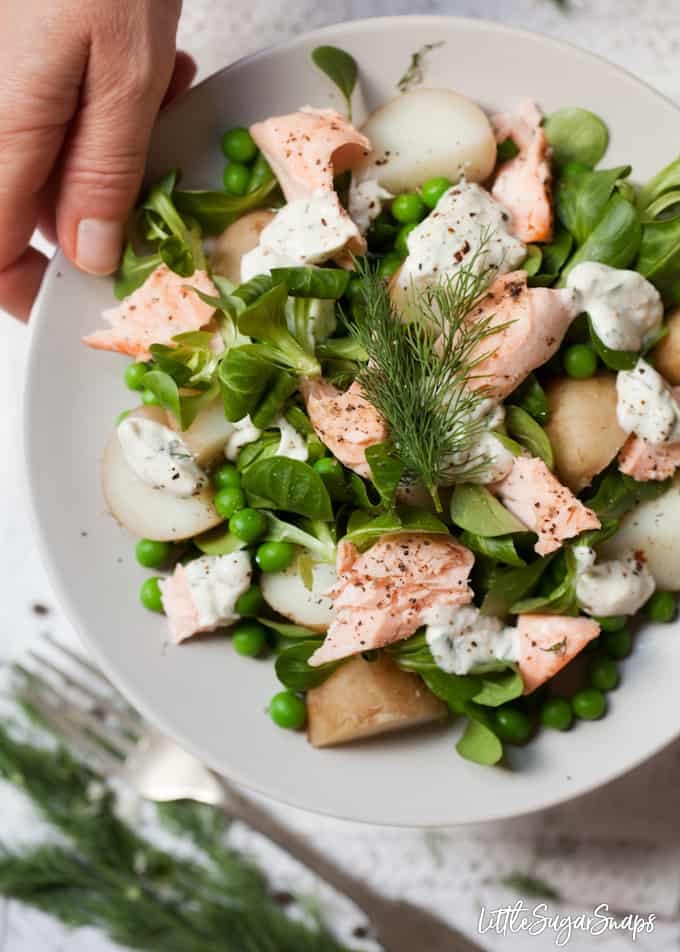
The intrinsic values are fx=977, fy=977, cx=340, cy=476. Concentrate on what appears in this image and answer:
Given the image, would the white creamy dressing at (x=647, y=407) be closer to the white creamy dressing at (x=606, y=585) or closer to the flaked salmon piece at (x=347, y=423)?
the white creamy dressing at (x=606, y=585)

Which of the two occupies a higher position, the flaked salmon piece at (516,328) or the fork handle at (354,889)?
the flaked salmon piece at (516,328)

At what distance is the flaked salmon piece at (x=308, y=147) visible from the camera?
218 cm

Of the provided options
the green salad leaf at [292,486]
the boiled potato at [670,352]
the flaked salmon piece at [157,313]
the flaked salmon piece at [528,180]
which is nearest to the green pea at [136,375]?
the flaked salmon piece at [157,313]

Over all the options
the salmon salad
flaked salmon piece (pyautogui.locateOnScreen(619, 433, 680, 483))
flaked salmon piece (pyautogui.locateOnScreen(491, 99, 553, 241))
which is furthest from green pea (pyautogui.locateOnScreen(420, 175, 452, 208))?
flaked salmon piece (pyautogui.locateOnScreen(619, 433, 680, 483))

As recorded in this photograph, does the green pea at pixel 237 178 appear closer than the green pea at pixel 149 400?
No

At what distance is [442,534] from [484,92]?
1095mm

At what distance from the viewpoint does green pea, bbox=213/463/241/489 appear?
227 cm

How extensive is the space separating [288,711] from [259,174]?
1.29 m

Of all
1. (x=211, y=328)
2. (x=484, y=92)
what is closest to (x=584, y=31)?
(x=484, y=92)

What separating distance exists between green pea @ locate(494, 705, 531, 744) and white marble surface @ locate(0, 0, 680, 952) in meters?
0.71

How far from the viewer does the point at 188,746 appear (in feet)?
7.39

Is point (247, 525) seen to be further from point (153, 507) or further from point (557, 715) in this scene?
point (557, 715)

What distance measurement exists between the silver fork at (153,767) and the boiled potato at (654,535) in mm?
1317

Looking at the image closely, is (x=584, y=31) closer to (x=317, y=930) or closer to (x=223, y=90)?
(x=223, y=90)
